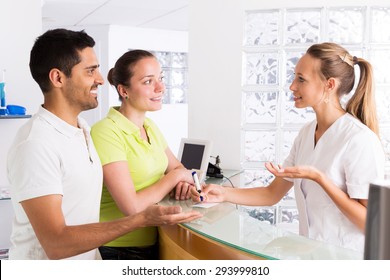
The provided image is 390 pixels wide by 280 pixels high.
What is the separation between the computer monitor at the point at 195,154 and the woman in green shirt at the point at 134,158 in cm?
52

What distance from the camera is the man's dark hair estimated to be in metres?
1.63

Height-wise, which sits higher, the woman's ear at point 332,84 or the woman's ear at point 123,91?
the woman's ear at point 332,84

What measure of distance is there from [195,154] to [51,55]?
135cm

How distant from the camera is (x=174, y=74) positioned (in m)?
8.09

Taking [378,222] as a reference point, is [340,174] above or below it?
below

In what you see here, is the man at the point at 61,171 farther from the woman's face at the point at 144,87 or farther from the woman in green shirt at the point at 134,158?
the woman's face at the point at 144,87

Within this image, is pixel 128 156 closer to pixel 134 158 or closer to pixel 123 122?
pixel 134 158

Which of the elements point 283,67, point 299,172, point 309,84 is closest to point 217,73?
point 283,67

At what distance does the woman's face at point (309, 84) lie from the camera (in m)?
2.11

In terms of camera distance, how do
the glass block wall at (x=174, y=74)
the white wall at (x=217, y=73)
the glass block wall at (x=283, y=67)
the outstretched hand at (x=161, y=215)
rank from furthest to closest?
1. the glass block wall at (x=174, y=74)
2. the white wall at (x=217, y=73)
3. the glass block wall at (x=283, y=67)
4. the outstretched hand at (x=161, y=215)

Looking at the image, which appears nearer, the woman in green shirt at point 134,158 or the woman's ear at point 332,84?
the woman in green shirt at point 134,158

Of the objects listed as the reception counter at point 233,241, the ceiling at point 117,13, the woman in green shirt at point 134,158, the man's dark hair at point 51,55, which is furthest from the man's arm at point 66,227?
the ceiling at point 117,13
